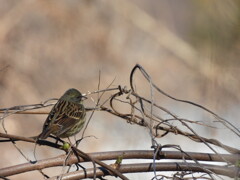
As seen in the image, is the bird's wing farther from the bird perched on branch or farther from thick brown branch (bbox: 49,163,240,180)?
thick brown branch (bbox: 49,163,240,180)

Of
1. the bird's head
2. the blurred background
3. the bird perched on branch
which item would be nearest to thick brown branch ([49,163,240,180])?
the bird perched on branch

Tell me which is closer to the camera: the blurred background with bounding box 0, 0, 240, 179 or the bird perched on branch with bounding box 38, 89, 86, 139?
the bird perched on branch with bounding box 38, 89, 86, 139

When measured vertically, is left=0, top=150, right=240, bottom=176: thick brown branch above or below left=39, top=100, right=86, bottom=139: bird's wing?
below

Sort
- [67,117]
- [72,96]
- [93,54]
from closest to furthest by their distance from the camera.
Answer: [67,117], [72,96], [93,54]

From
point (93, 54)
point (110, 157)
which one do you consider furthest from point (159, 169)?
point (93, 54)

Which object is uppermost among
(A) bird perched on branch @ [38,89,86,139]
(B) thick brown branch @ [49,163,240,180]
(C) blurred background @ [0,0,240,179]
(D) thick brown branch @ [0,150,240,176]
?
(C) blurred background @ [0,0,240,179]

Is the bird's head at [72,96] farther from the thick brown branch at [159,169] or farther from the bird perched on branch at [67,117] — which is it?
the thick brown branch at [159,169]

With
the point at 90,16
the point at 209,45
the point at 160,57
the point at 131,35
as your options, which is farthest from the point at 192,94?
the point at 209,45

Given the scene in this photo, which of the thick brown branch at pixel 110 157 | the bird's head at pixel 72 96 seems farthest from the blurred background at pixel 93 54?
the thick brown branch at pixel 110 157

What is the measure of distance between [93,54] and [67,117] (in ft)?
10.3

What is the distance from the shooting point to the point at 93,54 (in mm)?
6559

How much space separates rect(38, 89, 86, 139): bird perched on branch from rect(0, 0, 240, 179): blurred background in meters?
1.10

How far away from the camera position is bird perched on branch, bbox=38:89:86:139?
325 cm

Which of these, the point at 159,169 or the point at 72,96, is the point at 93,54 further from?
the point at 159,169
